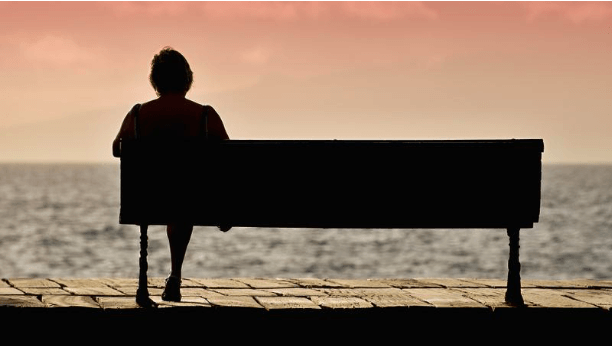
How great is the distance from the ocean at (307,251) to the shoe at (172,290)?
99.2ft

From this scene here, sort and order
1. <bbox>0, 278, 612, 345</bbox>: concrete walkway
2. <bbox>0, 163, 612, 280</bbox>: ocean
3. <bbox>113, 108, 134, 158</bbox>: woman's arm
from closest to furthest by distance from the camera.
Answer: <bbox>0, 278, 612, 345</bbox>: concrete walkway, <bbox>113, 108, 134, 158</bbox>: woman's arm, <bbox>0, 163, 612, 280</bbox>: ocean

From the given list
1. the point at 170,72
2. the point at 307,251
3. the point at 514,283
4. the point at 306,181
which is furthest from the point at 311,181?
the point at 307,251

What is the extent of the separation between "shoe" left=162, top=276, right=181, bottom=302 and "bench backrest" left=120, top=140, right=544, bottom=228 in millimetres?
488

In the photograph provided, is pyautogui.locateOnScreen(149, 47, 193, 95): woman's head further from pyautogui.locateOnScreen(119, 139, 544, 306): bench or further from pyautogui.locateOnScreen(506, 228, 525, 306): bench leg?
pyautogui.locateOnScreen(506, 228, 525, 306): bench leg

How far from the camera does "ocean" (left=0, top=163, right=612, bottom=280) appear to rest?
41.2 metres

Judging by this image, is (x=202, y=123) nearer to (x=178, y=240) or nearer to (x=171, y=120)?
(x=171, y=120)

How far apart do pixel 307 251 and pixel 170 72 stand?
134 feet

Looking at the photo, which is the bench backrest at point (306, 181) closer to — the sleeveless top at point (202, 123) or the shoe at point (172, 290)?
the sleeveless top at point (202, 123)

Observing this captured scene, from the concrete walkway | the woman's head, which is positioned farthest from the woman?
the concrete walkway

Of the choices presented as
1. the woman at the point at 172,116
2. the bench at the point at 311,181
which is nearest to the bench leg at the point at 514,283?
the bench at the point at 311,181

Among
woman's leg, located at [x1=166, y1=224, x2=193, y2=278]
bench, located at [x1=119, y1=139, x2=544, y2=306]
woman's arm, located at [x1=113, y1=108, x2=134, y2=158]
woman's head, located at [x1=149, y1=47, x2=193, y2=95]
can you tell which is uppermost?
woman's head, located at [x1=149, y1=47, x2=193, y2=95]

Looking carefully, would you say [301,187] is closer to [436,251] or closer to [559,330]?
[559,330]

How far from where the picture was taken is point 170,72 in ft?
25.4

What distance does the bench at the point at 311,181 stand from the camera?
7379 millimetres
